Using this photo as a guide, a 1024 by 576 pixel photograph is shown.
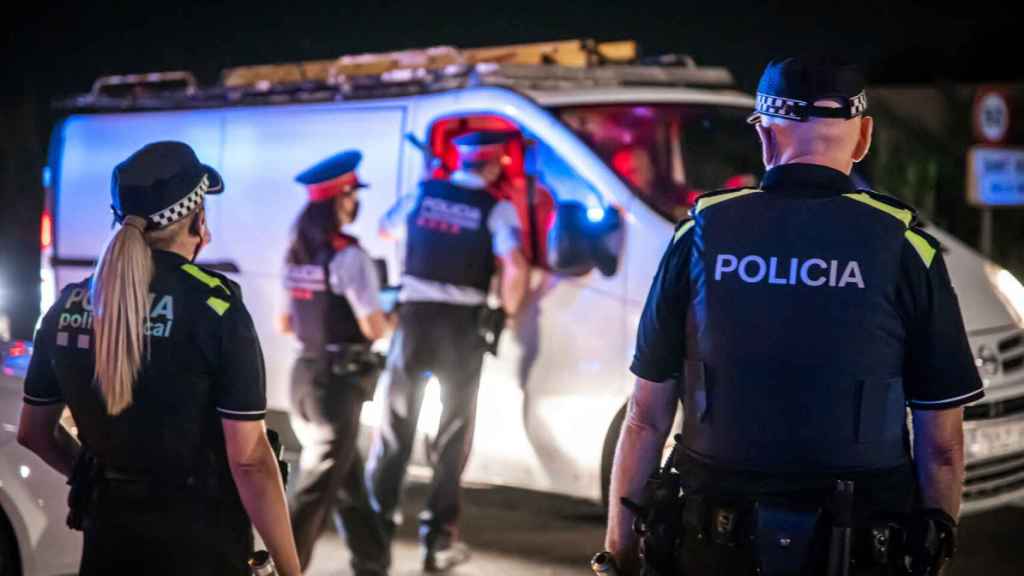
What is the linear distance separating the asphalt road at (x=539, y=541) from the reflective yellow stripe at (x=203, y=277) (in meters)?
3.24

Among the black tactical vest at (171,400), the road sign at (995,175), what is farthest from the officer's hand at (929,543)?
the road sign at (995,175)

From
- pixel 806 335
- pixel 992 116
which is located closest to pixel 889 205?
pixel 806 335

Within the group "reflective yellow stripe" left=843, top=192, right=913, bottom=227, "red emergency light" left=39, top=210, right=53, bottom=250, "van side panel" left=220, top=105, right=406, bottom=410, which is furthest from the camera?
"red emergency light" left=39, top=210, right=53, bottom=250

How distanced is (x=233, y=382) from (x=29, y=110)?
9.14 meters

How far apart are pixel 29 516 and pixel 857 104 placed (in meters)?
3.05

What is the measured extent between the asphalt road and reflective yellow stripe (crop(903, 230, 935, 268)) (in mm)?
3543

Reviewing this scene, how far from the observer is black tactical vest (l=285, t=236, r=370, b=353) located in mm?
5824

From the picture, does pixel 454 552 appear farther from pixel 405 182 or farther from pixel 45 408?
pixel 45 408

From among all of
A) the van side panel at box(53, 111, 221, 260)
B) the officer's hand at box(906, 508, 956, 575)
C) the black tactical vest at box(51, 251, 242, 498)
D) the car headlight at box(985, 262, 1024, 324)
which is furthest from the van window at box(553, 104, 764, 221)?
the officer's hand at box(906, 508, 956, 575)

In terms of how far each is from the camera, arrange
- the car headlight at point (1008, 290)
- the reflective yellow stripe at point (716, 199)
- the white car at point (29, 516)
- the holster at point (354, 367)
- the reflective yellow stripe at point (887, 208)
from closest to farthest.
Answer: the reflective yellow stripe at point (887, 208)
the reflective yellow stripe at point (716, 199)
the white car at point (29, 516)
the holster at point (354, 367)
the car headlight at point (1008, 290)

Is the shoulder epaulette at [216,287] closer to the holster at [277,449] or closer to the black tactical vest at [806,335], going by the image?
the holster at [277,449]

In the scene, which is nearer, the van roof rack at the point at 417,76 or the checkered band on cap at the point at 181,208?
the checkered band on cap at the point at 181,208

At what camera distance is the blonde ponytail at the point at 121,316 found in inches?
117

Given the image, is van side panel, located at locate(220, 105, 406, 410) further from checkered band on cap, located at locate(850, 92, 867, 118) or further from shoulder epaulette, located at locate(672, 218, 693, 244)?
checkered band on cap, located at locate(850, 92, 867, 118)
